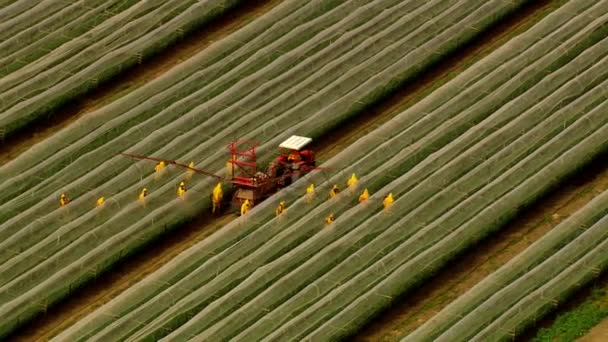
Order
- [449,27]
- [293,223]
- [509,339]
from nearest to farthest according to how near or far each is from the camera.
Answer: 1. [509,339]
2. [293,223]
3. [449,27]

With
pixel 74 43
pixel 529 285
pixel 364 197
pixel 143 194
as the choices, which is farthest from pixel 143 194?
pixel 529 285

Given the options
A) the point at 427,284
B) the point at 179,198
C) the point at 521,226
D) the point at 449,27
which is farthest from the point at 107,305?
the point at 449,27

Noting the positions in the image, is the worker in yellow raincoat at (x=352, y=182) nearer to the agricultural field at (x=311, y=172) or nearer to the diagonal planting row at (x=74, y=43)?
the agricultural field at (x=311, y=172)

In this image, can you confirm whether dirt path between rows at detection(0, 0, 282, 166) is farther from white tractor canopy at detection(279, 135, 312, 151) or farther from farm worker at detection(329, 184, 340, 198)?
farm worker at detection(329, 184, 340, 198)

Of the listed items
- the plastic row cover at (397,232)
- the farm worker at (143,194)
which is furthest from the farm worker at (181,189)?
the plastic row cover at (397,232)


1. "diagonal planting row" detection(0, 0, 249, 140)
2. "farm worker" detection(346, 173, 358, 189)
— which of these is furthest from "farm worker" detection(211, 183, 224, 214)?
"diagonal planting row" detection(0, 0, 249, 140)

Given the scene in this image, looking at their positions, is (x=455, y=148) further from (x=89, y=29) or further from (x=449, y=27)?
(x=89, y=29)
